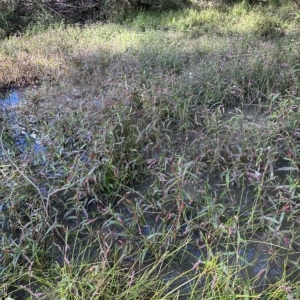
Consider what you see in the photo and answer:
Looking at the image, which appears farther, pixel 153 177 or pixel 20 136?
pixel 20 136

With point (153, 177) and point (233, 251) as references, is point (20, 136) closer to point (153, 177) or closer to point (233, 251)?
point (153, 177)

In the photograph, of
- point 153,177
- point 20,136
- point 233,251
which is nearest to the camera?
point 233,251

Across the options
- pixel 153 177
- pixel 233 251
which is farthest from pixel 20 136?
pixel 233 251

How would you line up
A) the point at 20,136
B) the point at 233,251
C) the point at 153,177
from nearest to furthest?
the point at 233,251 → the point at 153,177 → the point at 20,136

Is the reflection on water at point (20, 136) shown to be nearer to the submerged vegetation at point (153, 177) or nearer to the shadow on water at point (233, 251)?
the submerged vegetation at point (153, 177)

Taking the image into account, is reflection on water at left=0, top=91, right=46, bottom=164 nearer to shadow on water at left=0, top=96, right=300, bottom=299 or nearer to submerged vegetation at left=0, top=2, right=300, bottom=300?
submerged vegetation at left=0, top=2, right=300, bottom=300

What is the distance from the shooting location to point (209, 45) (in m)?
5.48

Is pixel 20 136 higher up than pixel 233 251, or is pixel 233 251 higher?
pixel 233 251

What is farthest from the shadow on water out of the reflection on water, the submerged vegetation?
the reflection on water

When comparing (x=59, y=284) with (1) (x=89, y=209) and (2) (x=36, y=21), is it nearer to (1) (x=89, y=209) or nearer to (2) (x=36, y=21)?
(1) (x=89, y=209)

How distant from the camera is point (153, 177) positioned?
2920 mm

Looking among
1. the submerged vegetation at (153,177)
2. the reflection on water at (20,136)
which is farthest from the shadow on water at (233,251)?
the reflection on water at (20,136)

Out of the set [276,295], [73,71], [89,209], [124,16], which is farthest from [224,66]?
[124,16]

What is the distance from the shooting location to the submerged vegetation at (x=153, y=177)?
2.01 m
